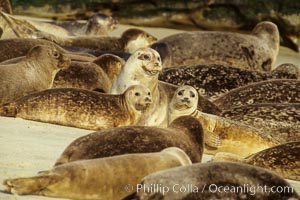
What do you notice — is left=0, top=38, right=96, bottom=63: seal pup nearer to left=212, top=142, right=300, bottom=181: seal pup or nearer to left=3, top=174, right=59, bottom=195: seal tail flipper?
left=212, top=142, right=300, bottom=181: seal pup

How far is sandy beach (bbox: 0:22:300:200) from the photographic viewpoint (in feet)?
20.3

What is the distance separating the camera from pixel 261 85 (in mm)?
10758

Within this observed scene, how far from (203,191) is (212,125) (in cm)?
345

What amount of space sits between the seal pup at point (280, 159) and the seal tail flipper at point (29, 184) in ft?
7.08

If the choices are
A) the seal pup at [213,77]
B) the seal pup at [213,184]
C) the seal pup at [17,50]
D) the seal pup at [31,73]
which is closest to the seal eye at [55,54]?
the seal pup at [31,73]

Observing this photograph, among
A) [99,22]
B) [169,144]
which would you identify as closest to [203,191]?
[169,144]

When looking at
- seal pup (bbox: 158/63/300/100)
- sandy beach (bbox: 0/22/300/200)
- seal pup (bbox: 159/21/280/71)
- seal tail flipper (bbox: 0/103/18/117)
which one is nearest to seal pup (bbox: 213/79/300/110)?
seal pup (bbox: 158/63/300/100)

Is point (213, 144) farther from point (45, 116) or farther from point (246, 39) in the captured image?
point (246, 39)

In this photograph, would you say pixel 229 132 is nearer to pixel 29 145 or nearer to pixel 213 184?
pixel 29 145

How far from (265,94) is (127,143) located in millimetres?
4445

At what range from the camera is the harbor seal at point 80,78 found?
33.7 feet

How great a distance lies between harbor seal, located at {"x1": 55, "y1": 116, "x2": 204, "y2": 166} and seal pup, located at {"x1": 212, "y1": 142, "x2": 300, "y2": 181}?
2.07 feet

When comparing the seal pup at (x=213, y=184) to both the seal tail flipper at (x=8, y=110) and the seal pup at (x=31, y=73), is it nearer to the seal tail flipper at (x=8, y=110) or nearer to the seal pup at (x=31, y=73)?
the seal tail flipper at (x=8, y=110)

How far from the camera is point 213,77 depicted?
11719 mm
